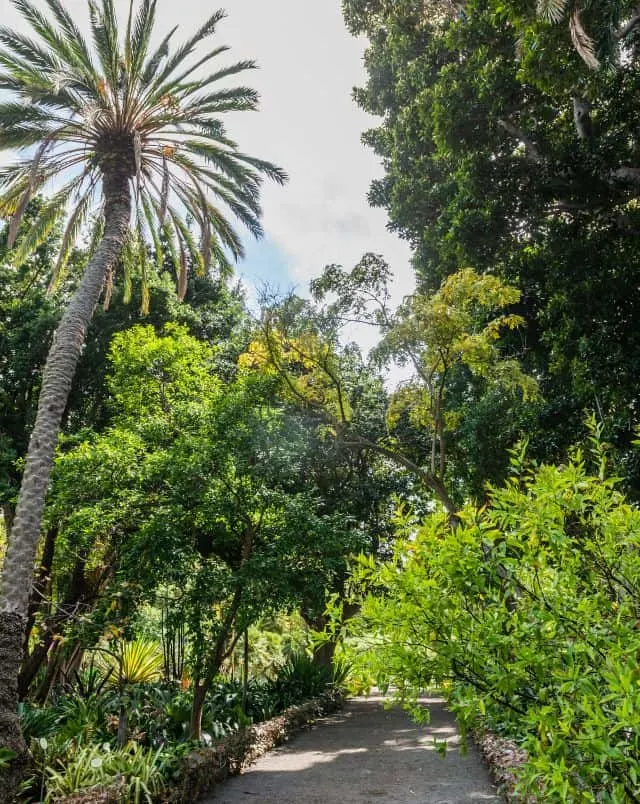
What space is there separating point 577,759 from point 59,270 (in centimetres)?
1292

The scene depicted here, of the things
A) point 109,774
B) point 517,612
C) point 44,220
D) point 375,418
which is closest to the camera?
point 517,612

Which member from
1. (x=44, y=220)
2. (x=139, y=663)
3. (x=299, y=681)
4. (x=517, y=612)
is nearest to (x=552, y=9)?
(x=517, y=612)

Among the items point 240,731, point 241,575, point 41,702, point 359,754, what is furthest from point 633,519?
point 41,702

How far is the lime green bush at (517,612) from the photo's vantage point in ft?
8.30

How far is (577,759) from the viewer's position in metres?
2.28

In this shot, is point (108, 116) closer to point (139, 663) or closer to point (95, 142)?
point (95, 142)

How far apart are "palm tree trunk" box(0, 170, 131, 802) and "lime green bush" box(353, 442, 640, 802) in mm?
4963

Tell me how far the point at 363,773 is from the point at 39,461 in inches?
265

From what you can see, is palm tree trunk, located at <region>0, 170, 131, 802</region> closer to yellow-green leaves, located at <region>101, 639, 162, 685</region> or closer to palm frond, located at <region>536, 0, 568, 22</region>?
yellow-green leaves, located at <region>101, 639, 162, 685</region>

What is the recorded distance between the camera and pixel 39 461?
25.9ft

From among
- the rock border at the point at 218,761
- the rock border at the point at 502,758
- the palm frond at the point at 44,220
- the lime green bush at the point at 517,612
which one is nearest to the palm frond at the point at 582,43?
the lime green bush at the point at 517,612

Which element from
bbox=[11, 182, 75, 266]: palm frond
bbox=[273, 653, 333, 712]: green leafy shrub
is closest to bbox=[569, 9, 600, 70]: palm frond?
bbox=[11, 182, 75, 266]: palm frond

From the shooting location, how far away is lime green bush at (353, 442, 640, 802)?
2.53 meters

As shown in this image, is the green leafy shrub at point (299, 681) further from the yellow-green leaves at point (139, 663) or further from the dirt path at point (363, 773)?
the yellow-green leaves at point (139, 663)
